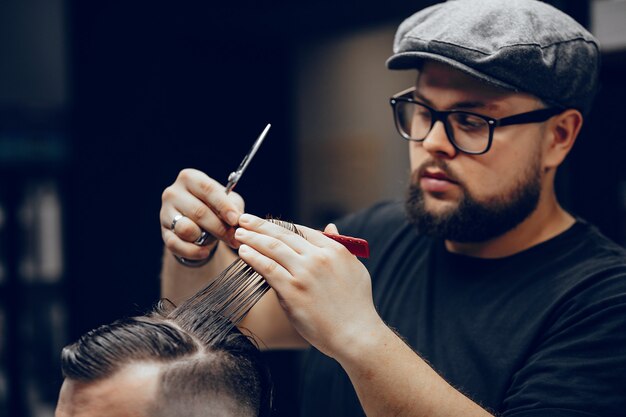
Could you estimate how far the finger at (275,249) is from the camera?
1388 millimetres

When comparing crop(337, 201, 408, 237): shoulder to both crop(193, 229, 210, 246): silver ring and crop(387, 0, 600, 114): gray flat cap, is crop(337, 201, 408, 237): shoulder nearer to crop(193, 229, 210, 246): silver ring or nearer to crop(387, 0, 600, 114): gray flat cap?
crop(387, 0, 600, 114): gray flat cap

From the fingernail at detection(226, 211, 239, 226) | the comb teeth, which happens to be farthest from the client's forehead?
the fingernail at detection(226, 211, 239, 226)

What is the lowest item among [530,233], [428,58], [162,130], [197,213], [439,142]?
[162,130]

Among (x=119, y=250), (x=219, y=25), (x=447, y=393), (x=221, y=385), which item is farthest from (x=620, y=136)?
(x=119, y=250)

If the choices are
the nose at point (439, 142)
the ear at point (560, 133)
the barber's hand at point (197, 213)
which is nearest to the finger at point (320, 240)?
the barber's hand at point (197, 213)

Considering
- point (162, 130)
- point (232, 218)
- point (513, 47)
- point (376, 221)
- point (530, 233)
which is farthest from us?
point (162, 130)

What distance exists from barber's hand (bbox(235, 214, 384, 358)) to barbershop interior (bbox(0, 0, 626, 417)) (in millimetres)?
2185

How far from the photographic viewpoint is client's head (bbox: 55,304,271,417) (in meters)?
1.33

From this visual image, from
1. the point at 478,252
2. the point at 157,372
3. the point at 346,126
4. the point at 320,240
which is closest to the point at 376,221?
the point at 478,252

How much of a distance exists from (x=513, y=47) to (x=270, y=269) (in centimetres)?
78

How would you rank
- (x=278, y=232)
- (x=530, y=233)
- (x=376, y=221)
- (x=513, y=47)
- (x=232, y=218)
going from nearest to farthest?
1. (x=278, y=232)
2. (x=232, y=218)
3. (x=513, y=47)
4. (x=530, y=233)
5. (x=376, y=221)

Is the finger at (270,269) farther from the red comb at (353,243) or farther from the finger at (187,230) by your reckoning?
the finger at (187,230)

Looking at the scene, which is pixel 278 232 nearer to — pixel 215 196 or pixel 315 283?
pixel 315 283

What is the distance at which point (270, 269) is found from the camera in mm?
1376
